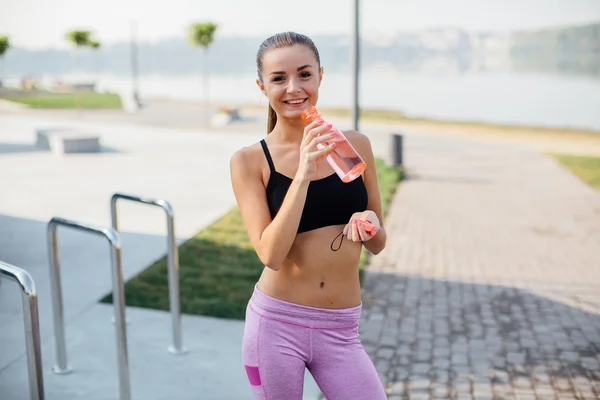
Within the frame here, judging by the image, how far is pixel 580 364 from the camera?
455 cm

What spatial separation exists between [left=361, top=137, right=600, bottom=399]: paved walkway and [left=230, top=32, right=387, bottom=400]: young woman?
2.09m

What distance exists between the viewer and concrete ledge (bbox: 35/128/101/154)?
14.7 meters

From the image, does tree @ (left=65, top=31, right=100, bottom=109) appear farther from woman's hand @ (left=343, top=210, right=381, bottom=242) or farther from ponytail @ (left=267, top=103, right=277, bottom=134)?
woman's hand @ (left=343, top=210, right=381, bottom=242)

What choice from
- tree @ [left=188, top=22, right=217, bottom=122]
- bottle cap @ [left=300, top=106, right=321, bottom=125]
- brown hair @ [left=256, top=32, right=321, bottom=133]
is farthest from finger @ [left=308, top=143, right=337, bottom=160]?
tree @ [left=188, top=22, right=217, bottom=122]

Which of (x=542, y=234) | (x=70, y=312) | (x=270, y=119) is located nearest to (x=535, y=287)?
(x=542, y=234)

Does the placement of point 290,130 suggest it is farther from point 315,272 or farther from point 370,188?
point 315,272

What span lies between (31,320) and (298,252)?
3.89ft

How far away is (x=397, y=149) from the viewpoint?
13.5 meters

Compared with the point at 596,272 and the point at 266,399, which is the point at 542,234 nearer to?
the point at 596,272

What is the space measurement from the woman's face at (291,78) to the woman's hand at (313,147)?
167mm

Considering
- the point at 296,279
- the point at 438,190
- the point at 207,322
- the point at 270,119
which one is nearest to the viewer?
the point at 296,279

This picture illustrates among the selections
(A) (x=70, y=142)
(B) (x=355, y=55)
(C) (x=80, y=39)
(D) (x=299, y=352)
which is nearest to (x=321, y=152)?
(D) (x=299, y=352)

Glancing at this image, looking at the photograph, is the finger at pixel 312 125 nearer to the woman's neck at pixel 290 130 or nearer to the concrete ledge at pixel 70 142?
the woman's neck at pixel 290 130

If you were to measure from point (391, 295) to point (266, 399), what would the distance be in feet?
13.1
